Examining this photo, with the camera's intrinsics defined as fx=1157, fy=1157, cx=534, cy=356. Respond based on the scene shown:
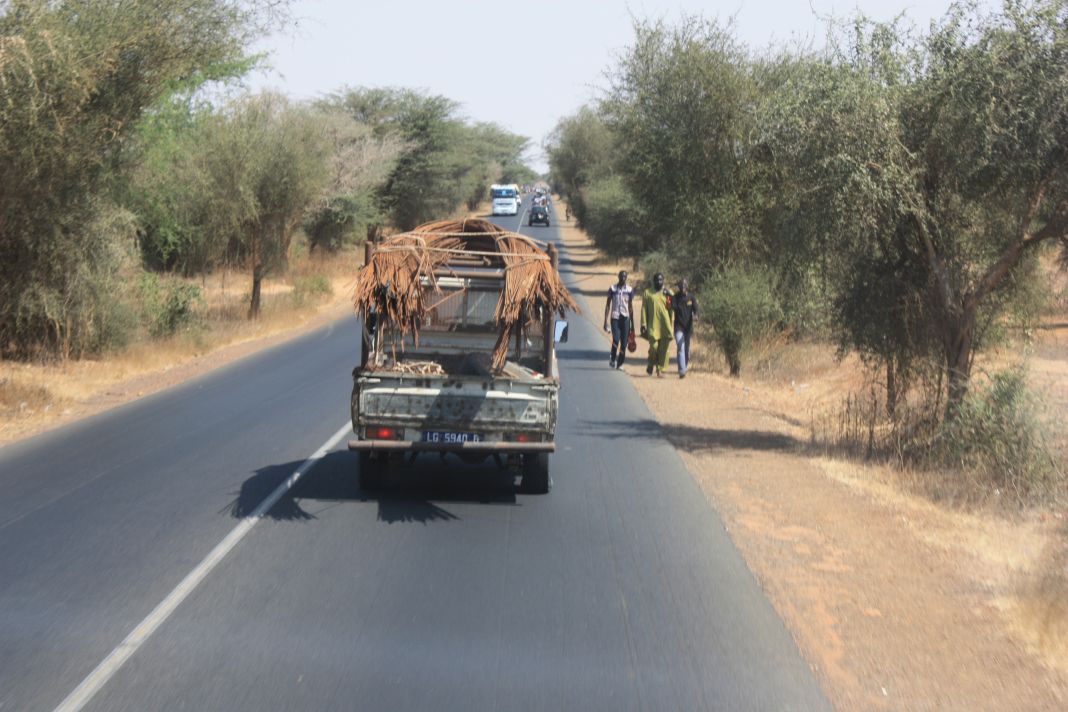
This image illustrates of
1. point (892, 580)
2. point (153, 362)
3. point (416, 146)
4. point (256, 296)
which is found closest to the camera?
point (892, 580)

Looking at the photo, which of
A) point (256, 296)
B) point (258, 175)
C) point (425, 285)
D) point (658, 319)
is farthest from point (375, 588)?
point (256, 296)

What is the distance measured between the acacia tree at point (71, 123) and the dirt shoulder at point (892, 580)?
8898 millimetres

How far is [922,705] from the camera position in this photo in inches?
220

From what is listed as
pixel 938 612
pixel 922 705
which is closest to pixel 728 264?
pixel 938 612

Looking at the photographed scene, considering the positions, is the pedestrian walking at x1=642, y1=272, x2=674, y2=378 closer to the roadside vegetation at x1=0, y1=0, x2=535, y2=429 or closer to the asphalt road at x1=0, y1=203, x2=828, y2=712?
the roadside vegetation at x1=0, y1=0, x2=535, y2=429

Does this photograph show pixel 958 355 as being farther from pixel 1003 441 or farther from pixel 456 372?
pixel 456 372

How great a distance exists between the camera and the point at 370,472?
10.4 metres

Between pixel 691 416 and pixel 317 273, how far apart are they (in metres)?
31.9

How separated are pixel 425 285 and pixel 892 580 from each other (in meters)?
5.02

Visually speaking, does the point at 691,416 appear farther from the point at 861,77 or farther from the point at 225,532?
the point at 225,532

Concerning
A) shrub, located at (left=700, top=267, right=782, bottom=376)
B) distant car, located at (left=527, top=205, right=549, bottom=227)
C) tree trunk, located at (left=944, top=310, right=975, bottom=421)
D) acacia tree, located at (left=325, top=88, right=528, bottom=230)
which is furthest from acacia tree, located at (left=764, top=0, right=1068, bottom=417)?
distant car, located at (left=527, top=205, right=549, bottom=227)

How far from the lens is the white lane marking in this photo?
529 cm

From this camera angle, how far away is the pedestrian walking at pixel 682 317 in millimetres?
21125

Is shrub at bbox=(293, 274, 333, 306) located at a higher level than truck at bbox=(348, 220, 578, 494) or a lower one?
lower
